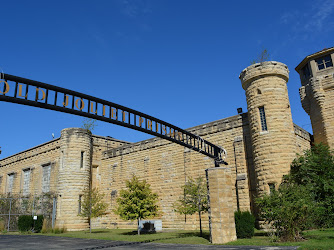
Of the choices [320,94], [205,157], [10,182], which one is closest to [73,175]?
[205,157]

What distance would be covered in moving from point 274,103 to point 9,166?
3899cm

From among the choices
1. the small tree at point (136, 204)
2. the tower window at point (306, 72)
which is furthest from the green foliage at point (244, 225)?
the tower window at point (306, 72)

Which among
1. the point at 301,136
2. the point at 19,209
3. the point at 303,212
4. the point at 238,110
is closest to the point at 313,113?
the point at 301,136

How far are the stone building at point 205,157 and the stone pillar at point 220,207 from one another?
203 inches

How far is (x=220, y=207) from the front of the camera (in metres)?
14.1

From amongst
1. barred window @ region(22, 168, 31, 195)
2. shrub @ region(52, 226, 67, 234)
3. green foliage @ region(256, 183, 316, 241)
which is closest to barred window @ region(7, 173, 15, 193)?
barred window @ region(22, 168, 31, 195)

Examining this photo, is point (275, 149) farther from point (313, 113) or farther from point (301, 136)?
point (313, 113)

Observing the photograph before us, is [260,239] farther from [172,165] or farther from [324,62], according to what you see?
[324,62]

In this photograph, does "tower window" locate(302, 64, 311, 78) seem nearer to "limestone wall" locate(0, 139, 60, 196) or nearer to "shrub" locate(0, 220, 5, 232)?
"limestone wall" locate(0, 139, 60, 196)

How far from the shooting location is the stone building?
19227mm

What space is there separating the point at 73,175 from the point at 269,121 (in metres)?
18.7

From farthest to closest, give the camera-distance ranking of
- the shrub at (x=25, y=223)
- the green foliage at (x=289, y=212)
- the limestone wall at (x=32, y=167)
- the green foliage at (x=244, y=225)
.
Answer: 1. the limestone wall at (x=32, y=167)
2. the shrub at (x=25, y=223)
3. the green foliage at (x=244, y=225)
4. the green foliage at (x=289, y=212)

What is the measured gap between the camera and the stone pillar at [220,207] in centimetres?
1380

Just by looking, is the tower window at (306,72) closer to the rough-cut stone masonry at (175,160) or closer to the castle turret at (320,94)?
the castle turret at (320,94)
